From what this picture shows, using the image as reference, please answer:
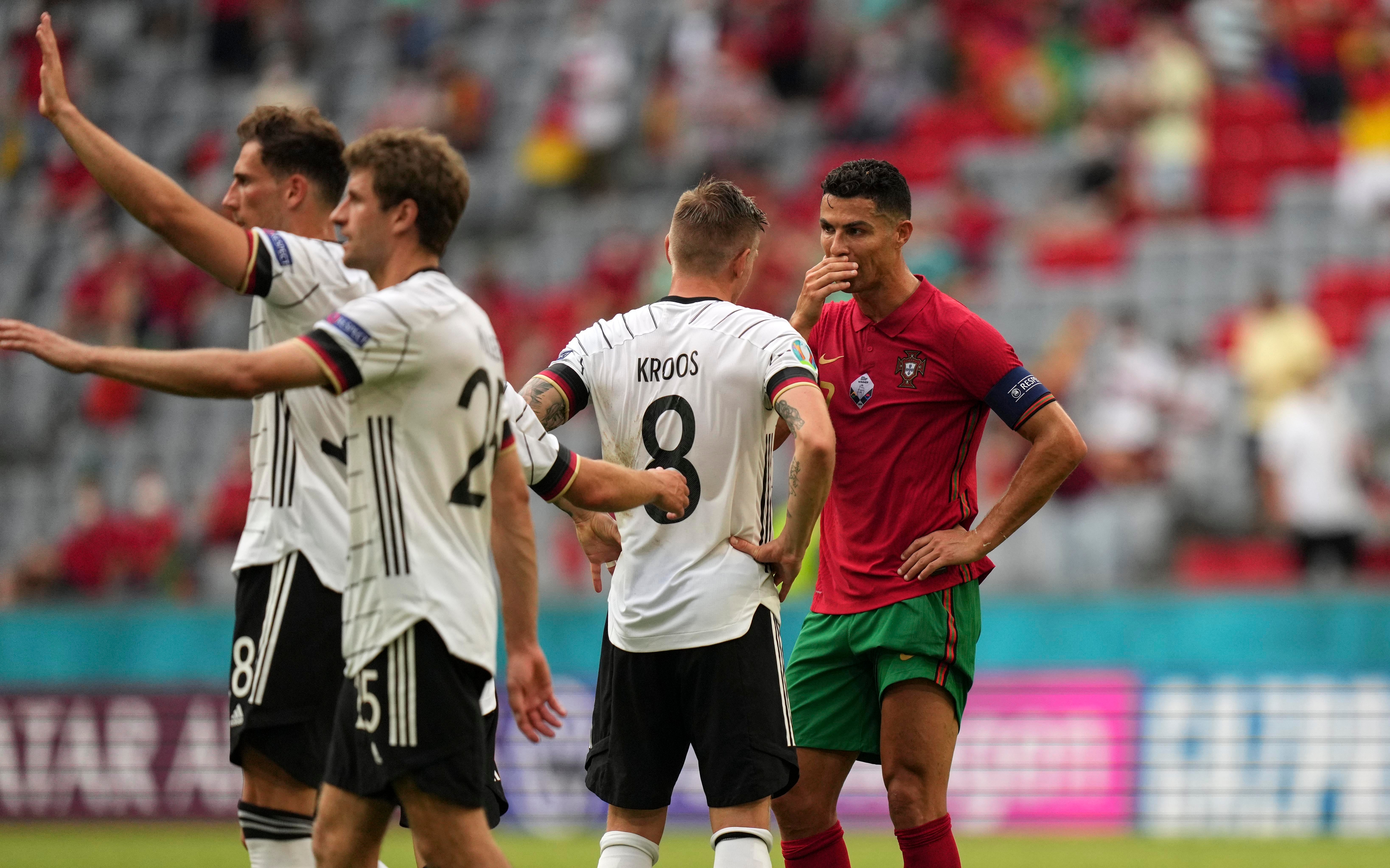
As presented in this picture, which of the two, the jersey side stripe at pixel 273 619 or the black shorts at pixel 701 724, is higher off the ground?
the jersey side stripe at pixel 273 619

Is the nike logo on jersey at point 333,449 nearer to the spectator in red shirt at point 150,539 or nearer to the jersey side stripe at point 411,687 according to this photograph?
the jersey side stripe at point 411,687

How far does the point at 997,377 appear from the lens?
5.85 meters

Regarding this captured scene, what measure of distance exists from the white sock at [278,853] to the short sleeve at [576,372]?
1.65 m

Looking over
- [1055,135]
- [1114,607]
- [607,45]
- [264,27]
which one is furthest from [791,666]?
[264,27]

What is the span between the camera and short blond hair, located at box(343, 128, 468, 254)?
446cm


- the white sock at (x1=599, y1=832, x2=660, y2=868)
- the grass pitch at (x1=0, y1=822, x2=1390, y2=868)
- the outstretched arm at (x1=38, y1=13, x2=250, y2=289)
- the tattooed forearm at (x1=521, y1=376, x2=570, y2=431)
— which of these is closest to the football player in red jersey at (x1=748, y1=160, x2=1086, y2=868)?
the white sock at (x1=599, y1=832, x2=660, y2=868)

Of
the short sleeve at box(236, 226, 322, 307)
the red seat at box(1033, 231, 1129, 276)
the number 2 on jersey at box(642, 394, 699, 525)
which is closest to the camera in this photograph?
the short sleeve at box(236, 226, 322, 307)

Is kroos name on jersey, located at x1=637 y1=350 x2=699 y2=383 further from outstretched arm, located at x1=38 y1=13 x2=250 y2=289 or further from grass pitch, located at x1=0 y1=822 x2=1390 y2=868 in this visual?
grass pitch, located at x1=0 y1=822 x2=1390 y2=868

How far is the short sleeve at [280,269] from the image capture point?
488 cm

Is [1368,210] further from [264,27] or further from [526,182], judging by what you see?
[264,27]

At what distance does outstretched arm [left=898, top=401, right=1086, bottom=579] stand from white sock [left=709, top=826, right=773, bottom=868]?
3.73ft

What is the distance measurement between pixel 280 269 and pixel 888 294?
225 centimetres

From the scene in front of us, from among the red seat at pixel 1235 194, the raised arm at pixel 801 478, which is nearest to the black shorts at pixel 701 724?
the raised arm at pixel 801 478

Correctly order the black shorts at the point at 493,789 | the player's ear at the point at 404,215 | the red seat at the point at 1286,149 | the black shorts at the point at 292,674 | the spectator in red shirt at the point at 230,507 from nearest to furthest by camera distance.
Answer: the player's ear at the point at 404,215 → the black shorts at the point at 493,789 → the black shorts at the point at 292,674 → the spectator in red shirt at the point at 230,507 → the red seat at the point at 1286,149
